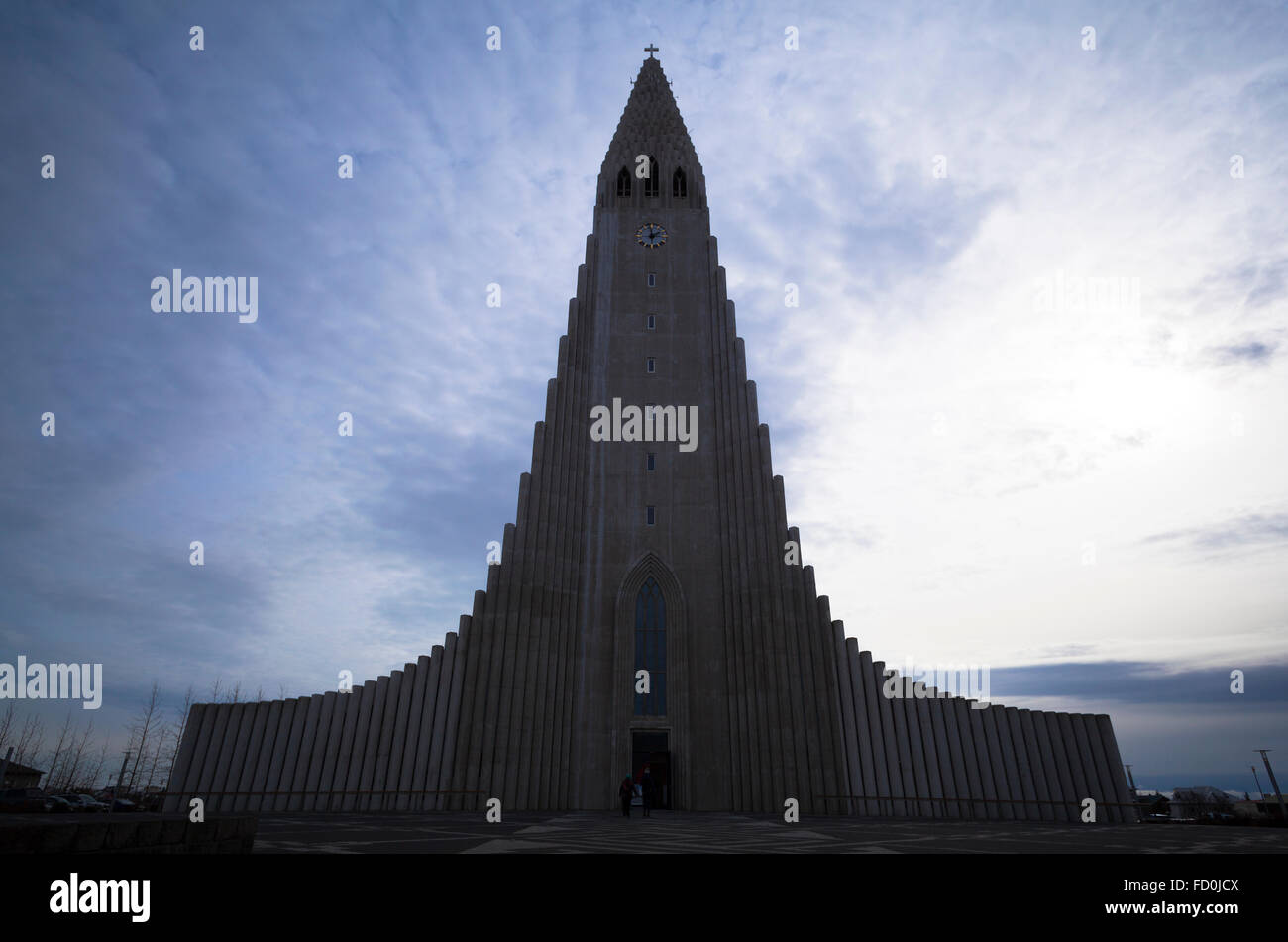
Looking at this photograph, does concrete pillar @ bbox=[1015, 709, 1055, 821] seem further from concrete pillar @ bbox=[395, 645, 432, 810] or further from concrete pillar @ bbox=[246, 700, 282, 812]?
concrete pillar @ bbox=[246, 700, 282, 812]

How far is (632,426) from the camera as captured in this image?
35719mm

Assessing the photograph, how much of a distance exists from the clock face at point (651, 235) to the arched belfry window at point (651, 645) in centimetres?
2027

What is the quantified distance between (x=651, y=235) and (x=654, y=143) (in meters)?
7.86

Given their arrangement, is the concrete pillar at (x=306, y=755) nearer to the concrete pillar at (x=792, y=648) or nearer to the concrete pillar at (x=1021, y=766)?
the concrete pillar at (x=792, y=648)

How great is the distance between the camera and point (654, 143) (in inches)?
1737

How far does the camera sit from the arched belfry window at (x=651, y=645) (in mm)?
30916

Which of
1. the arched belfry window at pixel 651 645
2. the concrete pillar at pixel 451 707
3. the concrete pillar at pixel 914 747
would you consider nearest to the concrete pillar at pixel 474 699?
the concrete pillar at pixel 451 707

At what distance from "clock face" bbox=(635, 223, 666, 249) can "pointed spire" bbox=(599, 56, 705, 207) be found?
9.43ft
